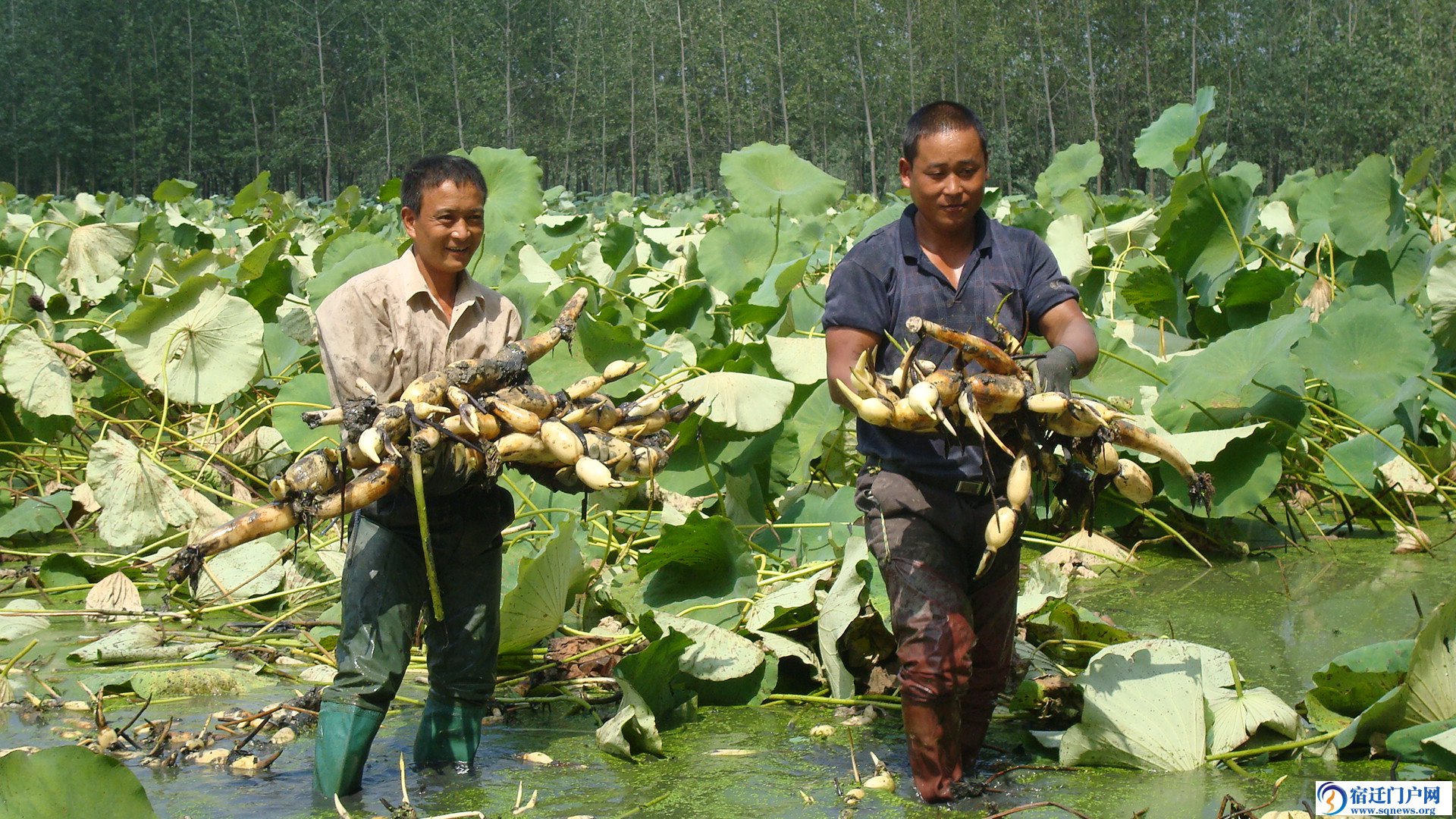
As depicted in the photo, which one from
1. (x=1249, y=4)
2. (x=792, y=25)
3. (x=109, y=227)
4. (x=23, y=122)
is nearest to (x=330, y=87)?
(x=23, y=122)

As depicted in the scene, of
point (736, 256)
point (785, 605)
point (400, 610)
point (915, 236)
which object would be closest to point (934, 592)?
point (915, 236)

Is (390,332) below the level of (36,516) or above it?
above

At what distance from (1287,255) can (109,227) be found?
584cm

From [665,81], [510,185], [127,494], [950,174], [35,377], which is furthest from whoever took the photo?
[665,81]

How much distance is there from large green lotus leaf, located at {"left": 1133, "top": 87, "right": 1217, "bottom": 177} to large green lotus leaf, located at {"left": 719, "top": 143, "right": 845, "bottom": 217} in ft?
3.83

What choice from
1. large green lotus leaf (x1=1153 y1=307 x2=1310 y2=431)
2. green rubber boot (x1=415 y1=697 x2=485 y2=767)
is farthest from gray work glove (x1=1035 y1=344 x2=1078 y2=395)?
large green lotus leaf (x1=1153 y1=307 x2=1310 y2=431)

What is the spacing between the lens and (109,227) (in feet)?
22.3

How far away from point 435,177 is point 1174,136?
3.45m

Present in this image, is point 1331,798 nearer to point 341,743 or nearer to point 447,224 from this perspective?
point 341,743

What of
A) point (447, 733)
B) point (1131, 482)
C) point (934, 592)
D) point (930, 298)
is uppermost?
point (930, 298)

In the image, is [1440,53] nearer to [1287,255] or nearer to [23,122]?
[1287,255]

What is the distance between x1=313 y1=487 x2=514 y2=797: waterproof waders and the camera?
92.9 inches

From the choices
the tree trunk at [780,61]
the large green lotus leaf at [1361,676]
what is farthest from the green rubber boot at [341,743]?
the tree trunk at [780,61]

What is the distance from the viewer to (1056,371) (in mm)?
2174
